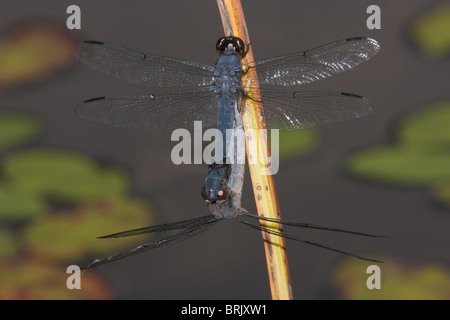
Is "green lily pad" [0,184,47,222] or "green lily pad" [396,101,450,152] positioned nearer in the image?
"green lily pad" [396,101,450,152]

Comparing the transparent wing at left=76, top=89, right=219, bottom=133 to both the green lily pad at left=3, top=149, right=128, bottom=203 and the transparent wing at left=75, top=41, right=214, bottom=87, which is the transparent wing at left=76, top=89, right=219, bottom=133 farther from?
the green lily pad at left=3, top=149, right=128, bottom=203

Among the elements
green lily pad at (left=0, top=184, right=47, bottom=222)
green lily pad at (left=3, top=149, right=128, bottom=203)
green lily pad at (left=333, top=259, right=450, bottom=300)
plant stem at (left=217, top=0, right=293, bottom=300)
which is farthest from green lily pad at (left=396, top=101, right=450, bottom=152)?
green lily pad at (left=0, top=184, right=47, bottom=222)

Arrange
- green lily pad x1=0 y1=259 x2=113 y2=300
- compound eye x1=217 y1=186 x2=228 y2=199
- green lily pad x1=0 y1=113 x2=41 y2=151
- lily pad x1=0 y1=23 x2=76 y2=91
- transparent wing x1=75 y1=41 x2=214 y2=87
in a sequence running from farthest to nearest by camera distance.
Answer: lily pad x1=0 y1=23 x2=76 y2=91 → green lily pad x1=0 y1=113 x2=41 y2=151 → green lily pad x1=0 y1=259 x2=113 y2=300 → transparent wing x1=75 y1=41 x2=214 y2=87 → compound eye x1=217 y1=186 x2=228 y2=199

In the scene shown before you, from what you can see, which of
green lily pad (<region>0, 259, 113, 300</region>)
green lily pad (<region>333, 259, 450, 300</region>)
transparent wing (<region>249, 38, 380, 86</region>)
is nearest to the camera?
transparent wing (<region>249, 38, 380, 86</region>)

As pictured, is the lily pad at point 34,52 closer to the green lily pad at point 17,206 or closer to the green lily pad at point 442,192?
the green lily pad at point 17,206

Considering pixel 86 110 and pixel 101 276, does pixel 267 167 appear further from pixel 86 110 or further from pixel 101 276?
pixel 101 276

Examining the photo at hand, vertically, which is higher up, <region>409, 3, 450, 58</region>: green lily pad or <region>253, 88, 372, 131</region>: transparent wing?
<region>409, 3, 450, 58</region>: green lily pad

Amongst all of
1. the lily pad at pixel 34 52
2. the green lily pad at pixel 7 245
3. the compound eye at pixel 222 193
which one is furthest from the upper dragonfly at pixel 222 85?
the lily pad at pixel 34 52

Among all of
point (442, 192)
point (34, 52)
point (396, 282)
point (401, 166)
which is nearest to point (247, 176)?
point (401, 166)

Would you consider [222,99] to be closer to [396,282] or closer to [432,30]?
[396,282]
